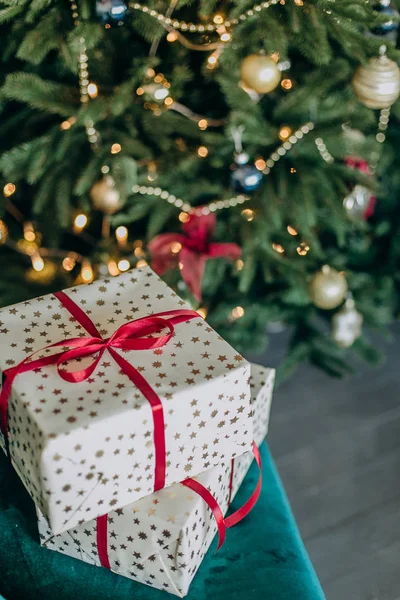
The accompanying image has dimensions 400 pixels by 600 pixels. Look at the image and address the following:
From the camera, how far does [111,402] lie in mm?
753

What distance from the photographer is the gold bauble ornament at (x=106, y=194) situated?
1.31 metres

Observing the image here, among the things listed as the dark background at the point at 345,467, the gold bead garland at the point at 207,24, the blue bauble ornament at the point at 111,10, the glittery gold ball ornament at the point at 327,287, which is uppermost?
the blue bauble ornament at the point at 111,10

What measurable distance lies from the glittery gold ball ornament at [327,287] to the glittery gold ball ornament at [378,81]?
0.45 metres

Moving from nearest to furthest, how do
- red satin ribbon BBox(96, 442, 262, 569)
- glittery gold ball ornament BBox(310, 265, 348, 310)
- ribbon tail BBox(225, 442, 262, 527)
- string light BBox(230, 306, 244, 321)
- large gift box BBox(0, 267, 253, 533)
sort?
large gift box BBox(0, 267, 253, 533) < red satin ribbon BBox(96, 442, 262, 569) < ribbon tail BBox(225, 442, 262, 527) < glittery gold ball ornament BBox(310, 265, 348, 310) < string light BBox(230, 306, 244, 321)

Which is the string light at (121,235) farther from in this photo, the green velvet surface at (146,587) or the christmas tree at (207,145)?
the green velvet surface at (146,587)

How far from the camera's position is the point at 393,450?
5.49 ft

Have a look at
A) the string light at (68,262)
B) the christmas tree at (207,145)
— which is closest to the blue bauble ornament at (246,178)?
the christmas tree at (207,145)

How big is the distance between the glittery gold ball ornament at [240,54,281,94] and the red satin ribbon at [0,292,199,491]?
0.53m

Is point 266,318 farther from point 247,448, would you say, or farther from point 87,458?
point 87,458

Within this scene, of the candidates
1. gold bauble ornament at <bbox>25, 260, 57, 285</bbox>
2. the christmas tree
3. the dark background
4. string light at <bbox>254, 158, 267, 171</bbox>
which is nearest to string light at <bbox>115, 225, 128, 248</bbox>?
the christmas tree

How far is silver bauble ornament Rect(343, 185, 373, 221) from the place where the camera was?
4.83ft

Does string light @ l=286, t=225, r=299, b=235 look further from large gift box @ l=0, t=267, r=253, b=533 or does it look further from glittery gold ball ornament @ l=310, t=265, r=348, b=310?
large gift box @ l=0, t=267, r=253, b=533

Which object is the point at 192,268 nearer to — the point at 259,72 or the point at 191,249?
the point at 191,249

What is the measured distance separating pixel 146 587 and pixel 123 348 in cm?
36
